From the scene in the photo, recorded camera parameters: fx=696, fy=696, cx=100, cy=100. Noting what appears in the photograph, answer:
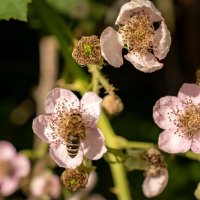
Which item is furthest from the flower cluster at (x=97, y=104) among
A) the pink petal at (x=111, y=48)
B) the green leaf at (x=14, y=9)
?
the green leaf at (x=14, y=9)

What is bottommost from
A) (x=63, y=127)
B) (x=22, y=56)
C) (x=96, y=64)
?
(x=22, y=56)

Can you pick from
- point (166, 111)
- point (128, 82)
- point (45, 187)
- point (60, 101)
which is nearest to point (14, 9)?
point (60, 101)

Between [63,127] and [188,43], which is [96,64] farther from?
[188,43]

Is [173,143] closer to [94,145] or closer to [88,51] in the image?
[94,145]

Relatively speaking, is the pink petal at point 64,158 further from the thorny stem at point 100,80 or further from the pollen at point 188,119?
the pollen at point 188,119

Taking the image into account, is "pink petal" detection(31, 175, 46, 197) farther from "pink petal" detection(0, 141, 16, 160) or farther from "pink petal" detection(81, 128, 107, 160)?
"pink petal" detection(81, 128, 107, 160)

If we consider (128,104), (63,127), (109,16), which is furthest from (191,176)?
(63,127)
